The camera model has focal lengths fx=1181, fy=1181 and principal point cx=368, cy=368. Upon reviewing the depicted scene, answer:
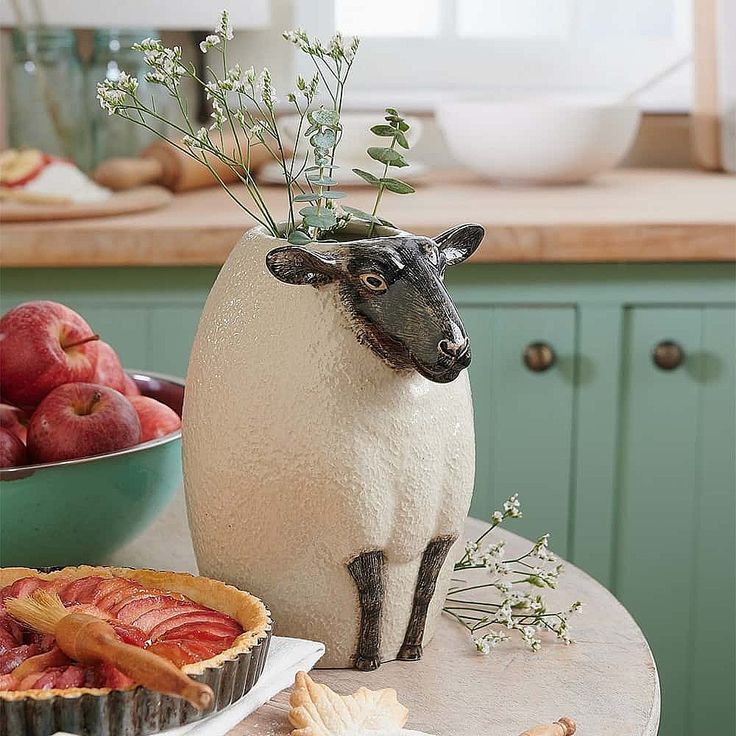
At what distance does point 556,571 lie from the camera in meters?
0.83

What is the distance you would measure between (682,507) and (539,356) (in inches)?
12.3

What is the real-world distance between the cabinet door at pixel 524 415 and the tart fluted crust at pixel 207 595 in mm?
1028

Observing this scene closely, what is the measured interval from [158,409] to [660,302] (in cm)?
99

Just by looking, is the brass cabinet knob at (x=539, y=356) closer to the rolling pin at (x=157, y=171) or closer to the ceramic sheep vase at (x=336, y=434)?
the rolling pin at (x=157, y=171)

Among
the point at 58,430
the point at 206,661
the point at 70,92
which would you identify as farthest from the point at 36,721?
the point at 70,92

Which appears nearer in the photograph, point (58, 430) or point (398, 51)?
point (58, 430)

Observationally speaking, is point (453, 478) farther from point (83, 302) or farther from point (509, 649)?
point (83, 302)

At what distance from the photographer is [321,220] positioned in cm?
68

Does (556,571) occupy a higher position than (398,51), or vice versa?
(398,51)

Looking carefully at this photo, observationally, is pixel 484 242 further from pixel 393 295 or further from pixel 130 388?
pixel 393 295

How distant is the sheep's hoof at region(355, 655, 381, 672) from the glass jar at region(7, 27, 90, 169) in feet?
4.96

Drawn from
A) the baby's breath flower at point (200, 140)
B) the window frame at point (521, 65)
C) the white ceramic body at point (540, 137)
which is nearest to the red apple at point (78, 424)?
the baby's breath flower at point (200, 140)

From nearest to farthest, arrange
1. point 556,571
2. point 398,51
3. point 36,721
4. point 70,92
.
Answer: point 36,721, point 556,571, point 70,92, point 398,51

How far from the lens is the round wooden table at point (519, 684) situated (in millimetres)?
662
